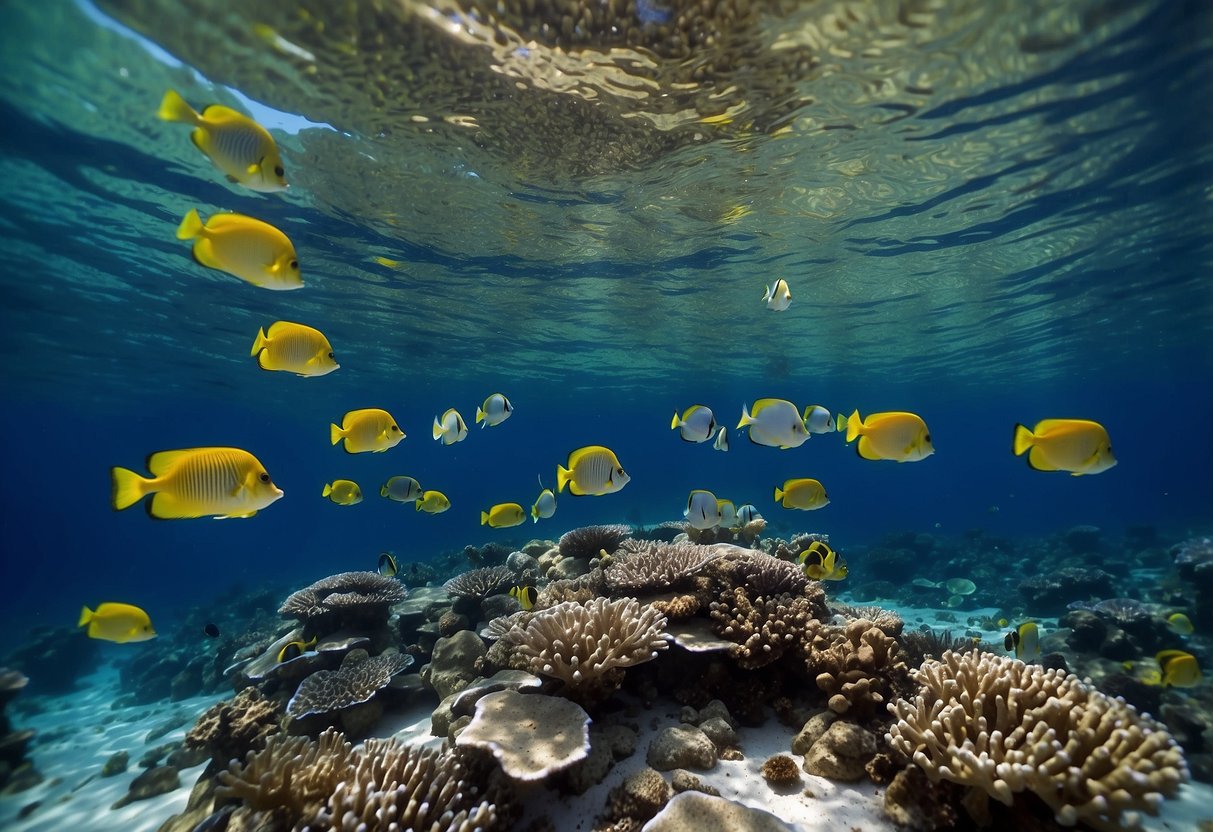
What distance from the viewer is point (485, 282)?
20859mm

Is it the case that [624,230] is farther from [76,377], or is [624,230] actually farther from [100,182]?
[76,377]

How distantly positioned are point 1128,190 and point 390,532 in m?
105

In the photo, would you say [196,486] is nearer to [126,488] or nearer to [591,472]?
[126,488]

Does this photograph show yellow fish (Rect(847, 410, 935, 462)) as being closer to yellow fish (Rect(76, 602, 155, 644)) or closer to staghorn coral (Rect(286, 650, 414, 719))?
staghorn coral (Rect(286, 650, 414, 719))

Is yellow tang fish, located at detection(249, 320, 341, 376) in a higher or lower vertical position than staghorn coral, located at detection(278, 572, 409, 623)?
higher

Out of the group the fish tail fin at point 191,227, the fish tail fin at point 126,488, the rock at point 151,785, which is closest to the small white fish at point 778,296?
the fish tail fin at point 191,227

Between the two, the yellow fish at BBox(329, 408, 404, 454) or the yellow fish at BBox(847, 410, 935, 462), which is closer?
the yellow fish at BBox(847, 410, 935, 462)

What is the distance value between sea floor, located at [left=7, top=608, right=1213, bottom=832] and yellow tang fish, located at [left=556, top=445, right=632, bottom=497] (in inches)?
80.4

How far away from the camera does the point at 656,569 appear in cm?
564

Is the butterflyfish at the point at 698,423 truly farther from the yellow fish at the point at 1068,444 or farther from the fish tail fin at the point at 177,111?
the fish tail fin at the point at 177,111

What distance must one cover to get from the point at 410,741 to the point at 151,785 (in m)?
5.26

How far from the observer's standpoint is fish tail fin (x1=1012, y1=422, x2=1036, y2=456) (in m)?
3.93

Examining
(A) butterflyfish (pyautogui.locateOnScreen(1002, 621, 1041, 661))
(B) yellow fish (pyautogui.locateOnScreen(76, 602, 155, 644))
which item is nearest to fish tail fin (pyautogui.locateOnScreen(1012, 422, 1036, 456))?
(A) butterflyfish (pyautogui.locateOnScreen(1002, 621, 1041, 661))

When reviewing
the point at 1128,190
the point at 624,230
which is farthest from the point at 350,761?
the point at 1128,190
